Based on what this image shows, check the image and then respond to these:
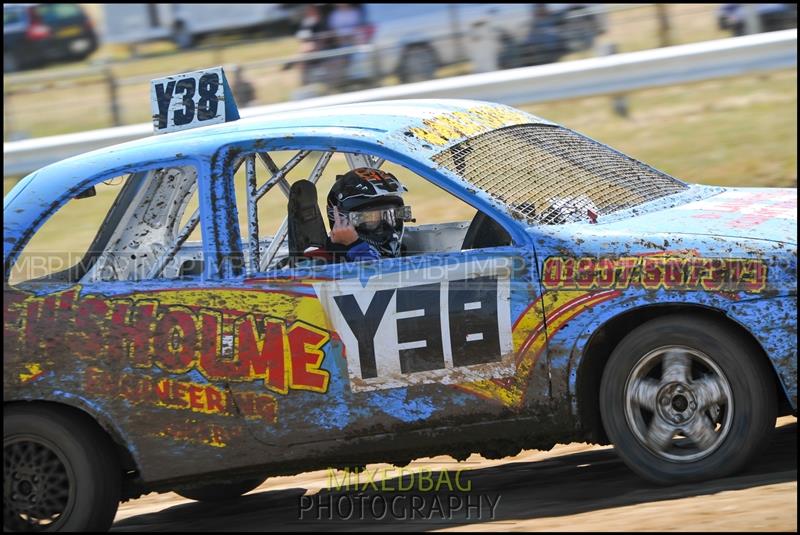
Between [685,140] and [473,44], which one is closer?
[685,140]

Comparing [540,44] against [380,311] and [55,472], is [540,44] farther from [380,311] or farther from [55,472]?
[55,472]

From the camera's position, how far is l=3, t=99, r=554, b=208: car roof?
5.12 metres

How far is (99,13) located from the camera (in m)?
21.9

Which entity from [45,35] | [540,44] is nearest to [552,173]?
[540,44]

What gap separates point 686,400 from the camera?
4.66 metres

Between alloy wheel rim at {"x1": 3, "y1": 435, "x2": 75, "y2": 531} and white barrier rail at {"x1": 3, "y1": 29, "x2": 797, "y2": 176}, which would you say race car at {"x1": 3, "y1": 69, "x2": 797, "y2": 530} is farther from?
white barrier rail at {"x1": 3, "y1": 29, "x2": 797, "y2": 176}

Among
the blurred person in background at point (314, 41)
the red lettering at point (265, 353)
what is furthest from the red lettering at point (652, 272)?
the blurred person in background at point (314, 41)

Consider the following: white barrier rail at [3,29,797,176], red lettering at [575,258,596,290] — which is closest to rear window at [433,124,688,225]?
red lettering at [575,258,596,290]

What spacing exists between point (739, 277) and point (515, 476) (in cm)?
169

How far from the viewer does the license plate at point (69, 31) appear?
2206 cm

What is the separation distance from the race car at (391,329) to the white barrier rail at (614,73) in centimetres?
573

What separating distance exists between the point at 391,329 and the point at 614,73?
22.6ft

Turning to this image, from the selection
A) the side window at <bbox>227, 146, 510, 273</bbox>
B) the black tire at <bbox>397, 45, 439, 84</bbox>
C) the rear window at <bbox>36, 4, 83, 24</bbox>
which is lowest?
the side window at <bbox>227, 146, 510, 273</bbox>
